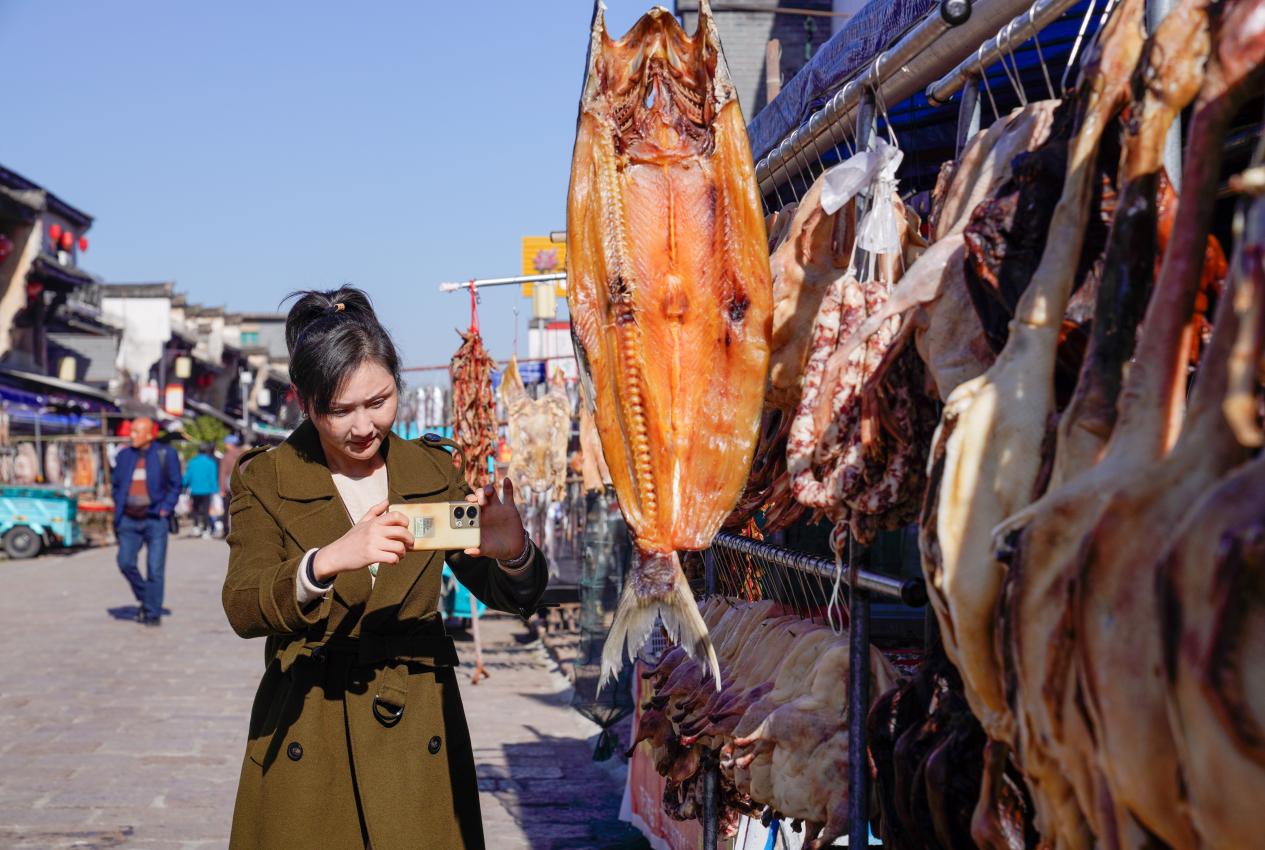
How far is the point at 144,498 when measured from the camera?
13508 millimetres

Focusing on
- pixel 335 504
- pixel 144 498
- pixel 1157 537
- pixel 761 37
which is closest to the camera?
pixel 1157 537

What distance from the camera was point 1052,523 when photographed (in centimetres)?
132

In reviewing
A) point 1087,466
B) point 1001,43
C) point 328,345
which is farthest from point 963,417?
point 328,345

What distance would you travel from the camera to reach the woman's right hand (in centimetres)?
268

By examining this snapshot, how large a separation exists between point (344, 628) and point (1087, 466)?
212cm

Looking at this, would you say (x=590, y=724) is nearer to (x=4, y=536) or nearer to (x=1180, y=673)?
(x=1180, y=673)

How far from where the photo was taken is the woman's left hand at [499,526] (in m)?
3.07

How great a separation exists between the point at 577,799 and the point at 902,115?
4.83 metres

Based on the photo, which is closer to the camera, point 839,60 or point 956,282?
point 956,282

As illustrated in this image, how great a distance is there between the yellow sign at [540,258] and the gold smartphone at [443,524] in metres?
7.53

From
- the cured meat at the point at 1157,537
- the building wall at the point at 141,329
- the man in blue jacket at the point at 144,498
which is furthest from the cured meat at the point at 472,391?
the building wall at the point at 141,329

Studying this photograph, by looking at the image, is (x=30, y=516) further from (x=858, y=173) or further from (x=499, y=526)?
(x=858, y=173)

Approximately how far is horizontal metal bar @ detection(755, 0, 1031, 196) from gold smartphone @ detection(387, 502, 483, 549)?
53.9 inches

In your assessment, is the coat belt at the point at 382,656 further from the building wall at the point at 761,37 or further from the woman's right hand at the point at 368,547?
the building wall at the point at 761,37
